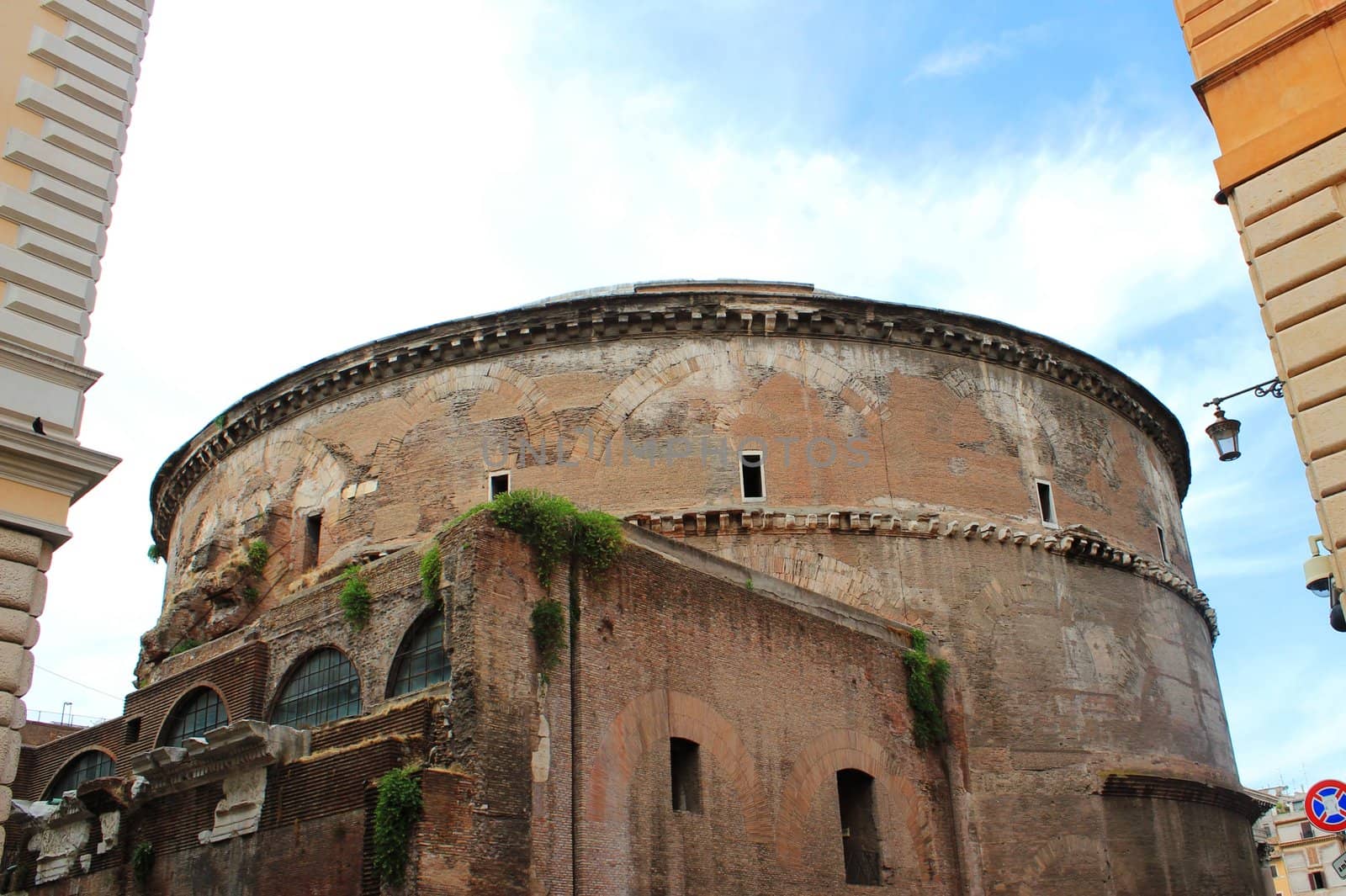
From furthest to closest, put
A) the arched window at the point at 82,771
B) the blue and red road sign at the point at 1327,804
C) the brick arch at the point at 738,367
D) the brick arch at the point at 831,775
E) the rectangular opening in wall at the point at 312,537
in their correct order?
the rectangular opening in wall at the point at 312,537
the brick arch at the point at 738,367
the arched window at the point at 82,771
the brick arch at the point at 831,775
the blue and red road sign at the point at 1327,804

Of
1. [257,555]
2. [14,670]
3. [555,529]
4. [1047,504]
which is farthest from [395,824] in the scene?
[1047,504]

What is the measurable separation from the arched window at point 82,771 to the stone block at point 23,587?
8565 millimetres

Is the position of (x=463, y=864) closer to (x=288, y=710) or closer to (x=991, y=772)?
(x=288, y=710)

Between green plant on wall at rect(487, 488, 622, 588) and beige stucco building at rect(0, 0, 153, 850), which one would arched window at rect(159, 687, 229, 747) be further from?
beige stucco building at rect(0, 0, 153, 850)

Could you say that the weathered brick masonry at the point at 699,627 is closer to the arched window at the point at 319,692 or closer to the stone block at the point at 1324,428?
the arched window at the point at 319,692

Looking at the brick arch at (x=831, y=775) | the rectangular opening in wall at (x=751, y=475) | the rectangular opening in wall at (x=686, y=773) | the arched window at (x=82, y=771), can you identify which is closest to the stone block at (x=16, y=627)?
the rectangular opening in wall at (x=686, y=773)

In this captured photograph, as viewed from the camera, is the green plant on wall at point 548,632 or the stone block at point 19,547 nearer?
the stone block at point 19,547

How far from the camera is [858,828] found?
14109 millimetres

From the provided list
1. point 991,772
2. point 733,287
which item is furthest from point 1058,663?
point 733,287

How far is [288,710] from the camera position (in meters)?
12.9

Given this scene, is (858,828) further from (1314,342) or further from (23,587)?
(23,587)

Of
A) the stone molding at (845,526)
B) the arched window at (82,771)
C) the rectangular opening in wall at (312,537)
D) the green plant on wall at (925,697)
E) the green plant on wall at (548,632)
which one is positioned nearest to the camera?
the green plant on wall at (548,632)

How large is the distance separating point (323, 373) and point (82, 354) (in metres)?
12.2

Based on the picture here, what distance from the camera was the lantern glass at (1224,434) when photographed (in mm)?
9125
